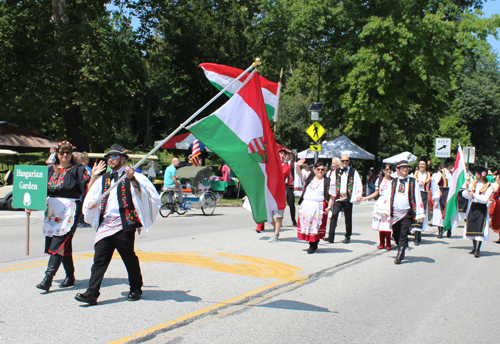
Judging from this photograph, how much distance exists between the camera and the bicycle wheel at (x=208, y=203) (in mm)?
16297

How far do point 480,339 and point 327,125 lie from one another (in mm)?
32325

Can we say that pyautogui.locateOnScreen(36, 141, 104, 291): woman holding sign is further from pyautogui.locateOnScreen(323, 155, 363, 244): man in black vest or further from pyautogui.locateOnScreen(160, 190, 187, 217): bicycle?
pyautogui.locateOnScreen(160, 190, 187, 217): bicycle

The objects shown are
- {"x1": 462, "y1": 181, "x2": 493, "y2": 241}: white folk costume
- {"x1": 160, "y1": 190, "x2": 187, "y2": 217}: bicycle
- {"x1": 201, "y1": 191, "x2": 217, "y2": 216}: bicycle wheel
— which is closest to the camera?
{"x1": 462, "y1": 181, "x2": 493, "y2": 241}: white folk costume

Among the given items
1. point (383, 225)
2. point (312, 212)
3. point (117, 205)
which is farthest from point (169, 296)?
point (383, 225)

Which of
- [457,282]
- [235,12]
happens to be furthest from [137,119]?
[457,282]

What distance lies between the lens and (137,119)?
47.2 m

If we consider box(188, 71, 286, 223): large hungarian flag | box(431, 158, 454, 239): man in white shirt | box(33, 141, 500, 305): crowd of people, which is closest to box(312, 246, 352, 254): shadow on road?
box(33, 141, 500, 305): crowd of people

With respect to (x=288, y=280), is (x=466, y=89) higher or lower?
higher

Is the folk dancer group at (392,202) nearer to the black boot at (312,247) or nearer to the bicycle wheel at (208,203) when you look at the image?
the black boot at (312,247)

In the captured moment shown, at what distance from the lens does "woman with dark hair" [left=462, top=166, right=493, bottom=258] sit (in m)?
10.2

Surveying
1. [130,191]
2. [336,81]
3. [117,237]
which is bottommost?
[117,237]

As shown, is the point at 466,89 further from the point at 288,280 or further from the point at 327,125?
the point at 288,280

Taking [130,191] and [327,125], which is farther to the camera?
[327,125]

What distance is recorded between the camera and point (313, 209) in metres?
9.30
